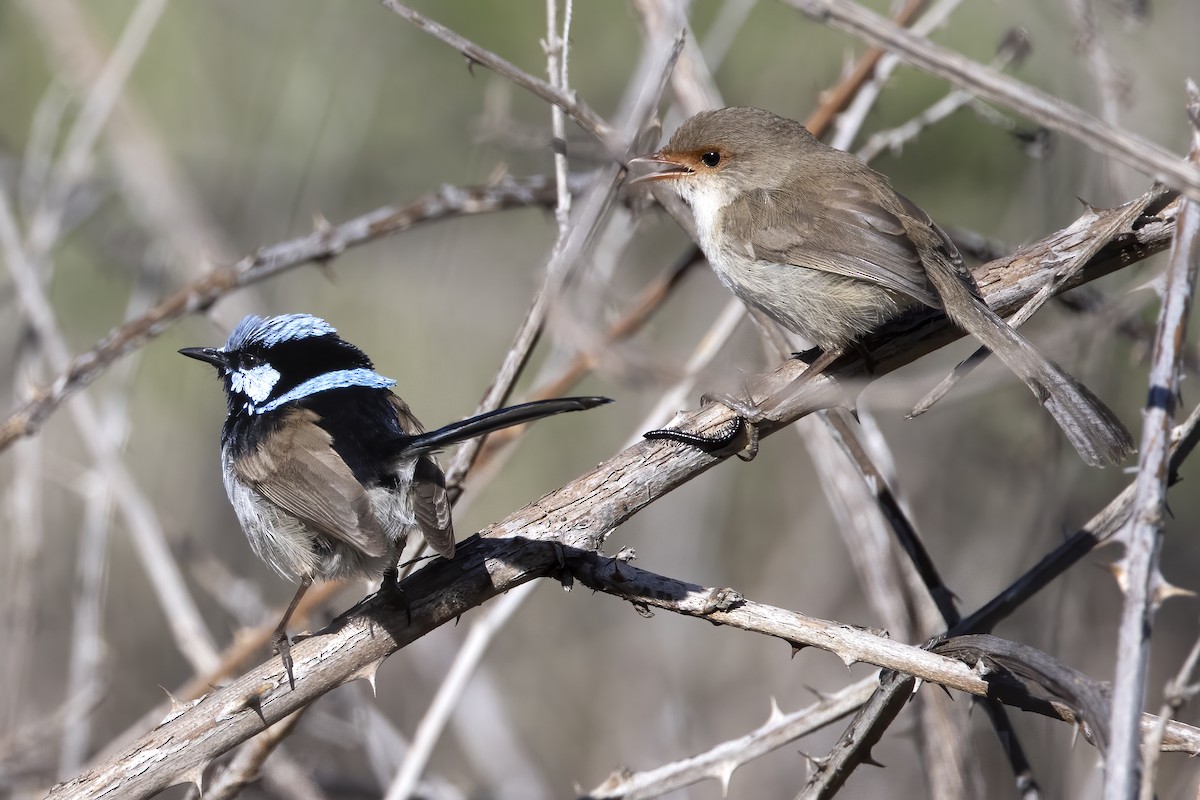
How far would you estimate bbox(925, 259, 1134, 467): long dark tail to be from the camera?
2.74 metres

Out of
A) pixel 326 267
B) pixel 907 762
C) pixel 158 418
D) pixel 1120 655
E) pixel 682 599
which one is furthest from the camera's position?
pixel 158 418

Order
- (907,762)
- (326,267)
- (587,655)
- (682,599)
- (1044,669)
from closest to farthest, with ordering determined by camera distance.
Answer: (1044,669) → (682,599) → (326,267) → (907,762) → (587,655)

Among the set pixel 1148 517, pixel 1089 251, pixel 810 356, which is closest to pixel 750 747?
pixel 810 356

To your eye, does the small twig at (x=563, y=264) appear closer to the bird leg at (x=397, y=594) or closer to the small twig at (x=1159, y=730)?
the bird leg at (x=397, y=594)

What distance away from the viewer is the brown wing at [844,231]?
3355 mm

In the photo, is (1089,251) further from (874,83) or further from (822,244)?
(874,83)

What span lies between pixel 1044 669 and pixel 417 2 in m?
5.90

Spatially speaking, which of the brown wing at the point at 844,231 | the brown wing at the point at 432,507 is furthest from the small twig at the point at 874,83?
the brown wing at the point at 432,507

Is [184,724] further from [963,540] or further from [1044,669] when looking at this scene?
[963,540]

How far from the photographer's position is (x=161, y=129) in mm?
6402

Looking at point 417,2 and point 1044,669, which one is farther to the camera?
point 417,2

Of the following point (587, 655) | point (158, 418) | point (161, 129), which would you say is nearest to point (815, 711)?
point (587, 655)

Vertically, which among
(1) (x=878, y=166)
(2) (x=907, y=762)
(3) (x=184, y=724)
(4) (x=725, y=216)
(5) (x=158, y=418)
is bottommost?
(2) (x=907, y=762)

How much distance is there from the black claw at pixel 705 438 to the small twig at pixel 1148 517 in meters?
0.88
